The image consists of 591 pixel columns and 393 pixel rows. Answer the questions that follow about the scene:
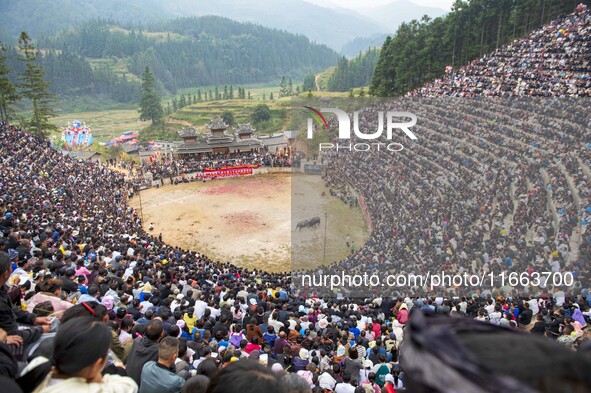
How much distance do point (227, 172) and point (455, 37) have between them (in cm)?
3069

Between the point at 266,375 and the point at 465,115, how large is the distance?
26.1m

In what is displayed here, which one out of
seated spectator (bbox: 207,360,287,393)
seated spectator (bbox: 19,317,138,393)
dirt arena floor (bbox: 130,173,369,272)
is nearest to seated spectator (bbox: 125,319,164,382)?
seated spectator (bbox: 19,317,138,393)

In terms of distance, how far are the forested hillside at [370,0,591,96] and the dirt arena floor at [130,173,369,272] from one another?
20.9 m

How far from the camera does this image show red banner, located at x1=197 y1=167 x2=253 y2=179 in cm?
4366

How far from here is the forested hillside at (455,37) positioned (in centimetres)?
4519

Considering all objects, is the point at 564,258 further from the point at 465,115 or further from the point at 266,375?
the point at 266,375

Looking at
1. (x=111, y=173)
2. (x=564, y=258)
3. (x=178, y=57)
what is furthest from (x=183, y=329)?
(x=178, y=57)

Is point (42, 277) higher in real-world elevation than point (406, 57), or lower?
lower

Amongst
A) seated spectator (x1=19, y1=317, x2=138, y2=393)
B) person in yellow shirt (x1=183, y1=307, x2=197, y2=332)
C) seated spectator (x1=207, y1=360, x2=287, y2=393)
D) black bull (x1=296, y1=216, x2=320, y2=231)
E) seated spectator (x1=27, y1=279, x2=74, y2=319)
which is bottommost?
black bull (x1=296, y1=216, x2=320, y2=231)

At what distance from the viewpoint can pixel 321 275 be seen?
59.2ft

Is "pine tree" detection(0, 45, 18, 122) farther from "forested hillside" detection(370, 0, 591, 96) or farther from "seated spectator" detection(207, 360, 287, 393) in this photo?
"seated spectator" detection(207, 360, 287, 393)

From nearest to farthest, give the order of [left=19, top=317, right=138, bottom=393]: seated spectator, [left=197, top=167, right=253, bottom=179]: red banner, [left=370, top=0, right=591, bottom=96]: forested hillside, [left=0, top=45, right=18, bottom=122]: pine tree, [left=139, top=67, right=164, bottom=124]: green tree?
[left=19, top=317, right=138, bottom=393]: seated spectator → [left=197, top=167, right=253, bottom=179]: red banner → [left=370, top=0, right=591, bottom=96]: forested hillside → [left=0, top=45, right=18, bottom=122]: pine tree → [left=139, top=67, right=164, bottom=124]: green tree

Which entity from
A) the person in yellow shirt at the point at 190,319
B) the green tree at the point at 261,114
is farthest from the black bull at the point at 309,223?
the green tree at the point at 261,114

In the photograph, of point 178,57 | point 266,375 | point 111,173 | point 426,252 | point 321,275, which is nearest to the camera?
point 266,375
